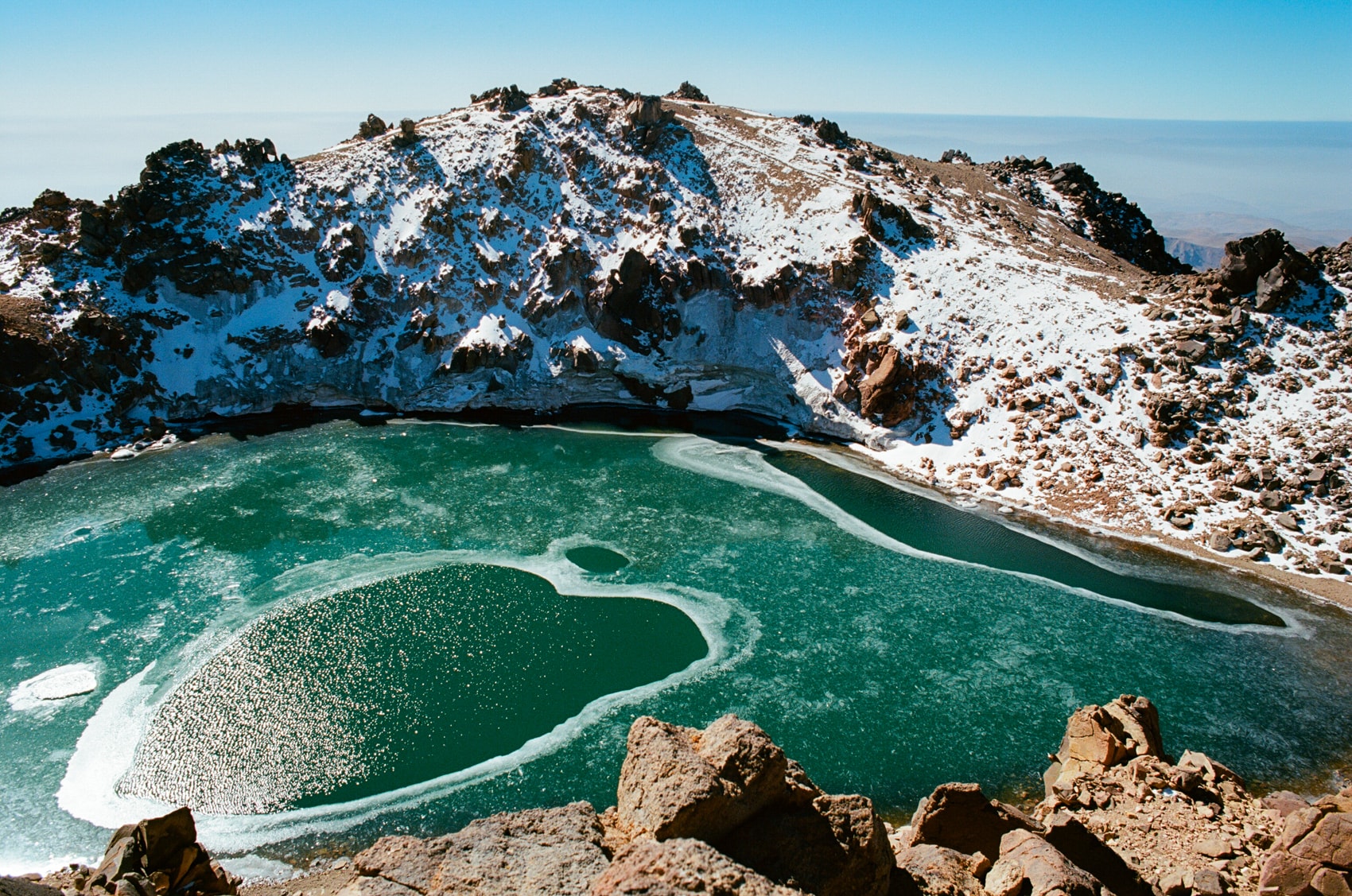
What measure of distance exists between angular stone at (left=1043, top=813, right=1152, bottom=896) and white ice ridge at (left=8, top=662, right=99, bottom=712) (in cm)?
3874

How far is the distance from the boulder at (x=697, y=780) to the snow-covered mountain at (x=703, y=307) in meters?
43.8

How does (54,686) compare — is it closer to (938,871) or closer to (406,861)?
(406,861)

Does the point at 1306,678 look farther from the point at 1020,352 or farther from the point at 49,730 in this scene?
the point at 49,730

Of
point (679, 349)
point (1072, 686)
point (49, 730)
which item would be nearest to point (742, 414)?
point (679, 349)

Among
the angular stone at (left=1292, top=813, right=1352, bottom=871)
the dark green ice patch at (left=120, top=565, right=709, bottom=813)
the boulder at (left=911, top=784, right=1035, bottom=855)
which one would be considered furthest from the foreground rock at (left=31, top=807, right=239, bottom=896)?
the angular stone at (left=1292, top=813, right=1352, bottom=871)

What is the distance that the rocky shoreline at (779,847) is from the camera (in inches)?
592

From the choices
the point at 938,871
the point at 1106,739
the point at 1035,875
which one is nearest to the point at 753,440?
the point at 1106,739

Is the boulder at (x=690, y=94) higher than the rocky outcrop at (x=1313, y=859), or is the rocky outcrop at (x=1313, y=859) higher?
the boulder at (x=690, y=94)

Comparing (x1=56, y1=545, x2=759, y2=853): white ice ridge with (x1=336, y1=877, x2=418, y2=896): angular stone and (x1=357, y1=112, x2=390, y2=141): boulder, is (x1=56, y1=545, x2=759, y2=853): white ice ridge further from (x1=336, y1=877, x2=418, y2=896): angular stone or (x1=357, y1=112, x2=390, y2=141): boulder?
(x1=357, y1=112, x2=390, y2=141): boulder

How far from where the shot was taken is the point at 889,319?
70.0m

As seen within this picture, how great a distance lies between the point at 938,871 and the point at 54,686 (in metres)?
37.8

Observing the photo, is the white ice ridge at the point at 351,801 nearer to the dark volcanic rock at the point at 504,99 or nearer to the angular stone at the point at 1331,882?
the angular stone at the point at 1331,882

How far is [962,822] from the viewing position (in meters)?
21.9

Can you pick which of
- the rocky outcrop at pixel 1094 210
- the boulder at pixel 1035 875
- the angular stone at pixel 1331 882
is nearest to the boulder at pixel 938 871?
the boulder at pixel 1035 875
